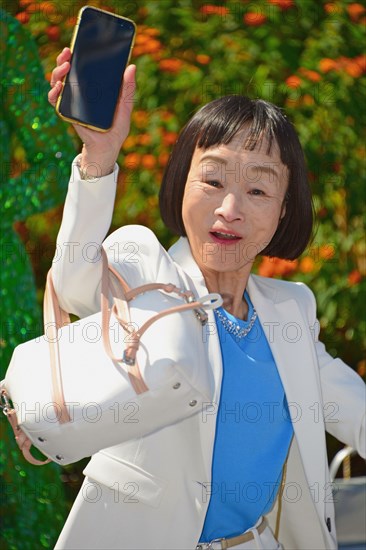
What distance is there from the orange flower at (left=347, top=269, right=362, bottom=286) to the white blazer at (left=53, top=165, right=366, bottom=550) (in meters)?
1.91

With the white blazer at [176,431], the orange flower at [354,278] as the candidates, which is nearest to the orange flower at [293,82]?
the orange flower at [354,278]

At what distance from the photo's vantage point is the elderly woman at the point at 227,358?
200cm

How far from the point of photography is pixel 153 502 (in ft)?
6.67

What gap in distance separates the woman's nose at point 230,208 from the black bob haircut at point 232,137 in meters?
0.12

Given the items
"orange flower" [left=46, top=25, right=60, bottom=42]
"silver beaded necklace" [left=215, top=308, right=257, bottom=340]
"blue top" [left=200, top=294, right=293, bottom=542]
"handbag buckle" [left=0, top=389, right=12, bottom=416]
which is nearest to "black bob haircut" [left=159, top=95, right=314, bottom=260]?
"silver beaded necklace" [left=215, top=308, right=257, bottom=340]

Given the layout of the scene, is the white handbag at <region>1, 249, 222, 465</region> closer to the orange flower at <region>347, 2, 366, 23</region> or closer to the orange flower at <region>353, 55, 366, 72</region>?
the orange flower at <region>353, 55, 366, 72</region>

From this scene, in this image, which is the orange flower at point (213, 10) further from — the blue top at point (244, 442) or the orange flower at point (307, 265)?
the blue top at point (244, 442)

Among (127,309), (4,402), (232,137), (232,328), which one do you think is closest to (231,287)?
(232,328)

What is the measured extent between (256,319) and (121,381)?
0.58 m

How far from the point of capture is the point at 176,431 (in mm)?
2072

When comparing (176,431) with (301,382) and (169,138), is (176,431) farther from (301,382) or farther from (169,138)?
(169,138)

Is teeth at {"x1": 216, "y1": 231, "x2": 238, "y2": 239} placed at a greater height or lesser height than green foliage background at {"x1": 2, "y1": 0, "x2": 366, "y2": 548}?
greater

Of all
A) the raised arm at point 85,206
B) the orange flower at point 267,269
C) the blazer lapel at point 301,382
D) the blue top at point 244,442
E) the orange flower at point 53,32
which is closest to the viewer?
the raised arm at point 85,206

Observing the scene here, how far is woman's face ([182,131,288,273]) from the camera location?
216 cm
